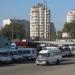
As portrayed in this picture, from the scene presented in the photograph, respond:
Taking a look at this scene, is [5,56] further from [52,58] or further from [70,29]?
[70,29]

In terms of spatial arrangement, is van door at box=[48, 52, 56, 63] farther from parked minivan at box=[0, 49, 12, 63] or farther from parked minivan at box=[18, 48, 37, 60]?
parked minivan at box=[18, 48, 37, 60]

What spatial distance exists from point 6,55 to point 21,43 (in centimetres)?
2890

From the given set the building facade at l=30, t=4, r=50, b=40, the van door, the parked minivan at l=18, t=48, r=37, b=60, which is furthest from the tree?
the van door

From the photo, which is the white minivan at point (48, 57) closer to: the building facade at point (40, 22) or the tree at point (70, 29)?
the tree at point (70, 29)

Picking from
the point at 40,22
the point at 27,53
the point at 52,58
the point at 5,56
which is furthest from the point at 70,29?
the point at 52,58

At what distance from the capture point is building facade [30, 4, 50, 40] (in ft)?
482

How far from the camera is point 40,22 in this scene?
494 ft

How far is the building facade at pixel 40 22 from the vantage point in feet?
482

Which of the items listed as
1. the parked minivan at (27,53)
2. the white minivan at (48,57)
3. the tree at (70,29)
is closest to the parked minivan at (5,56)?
the white minivan at (48,57)

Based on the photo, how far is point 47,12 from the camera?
14762cm

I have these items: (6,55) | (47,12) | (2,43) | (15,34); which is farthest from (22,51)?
(47,12)

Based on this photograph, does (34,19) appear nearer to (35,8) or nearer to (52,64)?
(35,8)

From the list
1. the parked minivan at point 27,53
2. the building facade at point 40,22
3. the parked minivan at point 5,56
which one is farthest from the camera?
the building facade at point 40,22

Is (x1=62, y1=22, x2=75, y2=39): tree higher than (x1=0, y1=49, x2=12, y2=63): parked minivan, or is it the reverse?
(x1=62, y1=22, x2=75, y2=39): tree
